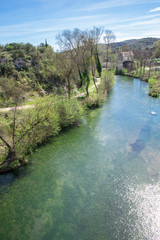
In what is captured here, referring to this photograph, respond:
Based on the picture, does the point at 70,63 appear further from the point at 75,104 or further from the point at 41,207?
the point at 41,207

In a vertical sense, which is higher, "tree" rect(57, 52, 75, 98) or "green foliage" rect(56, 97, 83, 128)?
"tree" rect(57, 52, 75, 98)

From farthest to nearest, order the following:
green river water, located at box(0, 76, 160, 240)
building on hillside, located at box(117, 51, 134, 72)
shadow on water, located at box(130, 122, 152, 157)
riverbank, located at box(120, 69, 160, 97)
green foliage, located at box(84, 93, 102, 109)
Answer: building on hillside, located at box(117, 51, 134, 72) → riverbank, located at box(120, 69, 160, 97) → green foliage, located at box(84, 93, 102, 109) → shadow on water, located at box(130, 122, 152, 157) → green river water, located at box(0, 76, 160, 240)

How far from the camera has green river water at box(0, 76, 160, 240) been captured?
9.92 meters

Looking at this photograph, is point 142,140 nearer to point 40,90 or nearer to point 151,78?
point 40,90

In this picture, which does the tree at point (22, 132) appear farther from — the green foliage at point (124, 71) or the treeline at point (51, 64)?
the green foliage at point (124, 71)

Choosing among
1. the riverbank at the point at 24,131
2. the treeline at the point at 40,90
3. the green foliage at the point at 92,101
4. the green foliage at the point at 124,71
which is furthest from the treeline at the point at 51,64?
the green foliage at the point at 124,71

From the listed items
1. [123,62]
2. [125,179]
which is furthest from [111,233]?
[123,62]

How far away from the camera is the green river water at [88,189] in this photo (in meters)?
9.92

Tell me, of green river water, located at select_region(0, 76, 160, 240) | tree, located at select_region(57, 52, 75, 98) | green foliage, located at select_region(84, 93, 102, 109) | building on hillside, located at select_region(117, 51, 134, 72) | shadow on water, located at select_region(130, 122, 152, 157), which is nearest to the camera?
green river water, located at select_region(0, 76, 160, 240)

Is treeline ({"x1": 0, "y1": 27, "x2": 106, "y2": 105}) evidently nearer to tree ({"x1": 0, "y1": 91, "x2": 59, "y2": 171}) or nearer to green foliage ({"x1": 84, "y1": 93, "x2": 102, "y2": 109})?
green foliage ({"x1": 84, "y1": 93, "x2": 102, "y2": 109})

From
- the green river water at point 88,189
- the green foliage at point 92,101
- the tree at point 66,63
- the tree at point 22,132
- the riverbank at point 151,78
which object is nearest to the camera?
the green river water at point 88,189

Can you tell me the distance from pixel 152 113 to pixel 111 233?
20.3 m

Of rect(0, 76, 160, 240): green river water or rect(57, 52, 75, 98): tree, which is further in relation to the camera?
rect(57, 52, 75, 98): tree

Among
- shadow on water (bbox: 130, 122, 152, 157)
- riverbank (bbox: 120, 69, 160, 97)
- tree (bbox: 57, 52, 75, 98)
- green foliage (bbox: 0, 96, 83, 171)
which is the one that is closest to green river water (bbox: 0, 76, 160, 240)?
shadow on water (bbox: 130, 122, 152, 157)
